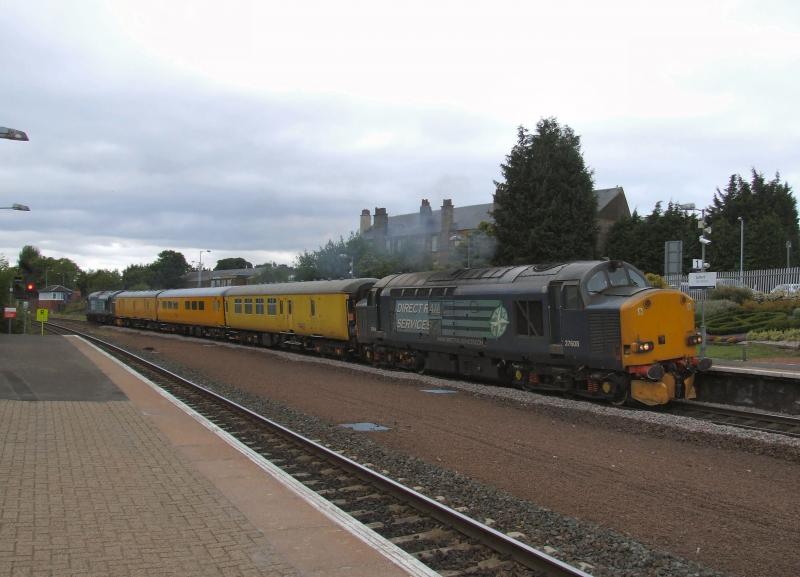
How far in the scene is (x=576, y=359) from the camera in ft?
42.2

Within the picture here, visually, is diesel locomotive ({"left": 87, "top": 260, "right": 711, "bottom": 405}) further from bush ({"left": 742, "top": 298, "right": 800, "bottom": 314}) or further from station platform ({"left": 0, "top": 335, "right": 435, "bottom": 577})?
bush ({"left": 742, "top": 298, "right": 800, "bottom": 314})

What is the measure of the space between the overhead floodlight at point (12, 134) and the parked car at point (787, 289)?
31469 millimetres

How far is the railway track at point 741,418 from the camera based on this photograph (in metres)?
10.5

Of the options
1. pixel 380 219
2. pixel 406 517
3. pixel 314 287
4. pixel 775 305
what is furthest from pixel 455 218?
pixel 406 517

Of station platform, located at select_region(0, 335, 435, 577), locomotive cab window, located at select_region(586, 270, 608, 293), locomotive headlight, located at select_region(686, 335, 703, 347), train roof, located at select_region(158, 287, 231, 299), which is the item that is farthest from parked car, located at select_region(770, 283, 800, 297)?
station platform, located at select_region(0, 335, 435, 577)

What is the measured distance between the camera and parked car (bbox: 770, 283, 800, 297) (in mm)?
30922

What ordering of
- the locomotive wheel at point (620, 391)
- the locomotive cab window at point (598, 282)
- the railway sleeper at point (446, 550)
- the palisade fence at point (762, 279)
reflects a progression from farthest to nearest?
the palisade fence at point (762, 279)
the locomotive cab window at point (598, 282)
the locomotive wheel at point (620, 391)
the railway sleeper at point (446, 550)

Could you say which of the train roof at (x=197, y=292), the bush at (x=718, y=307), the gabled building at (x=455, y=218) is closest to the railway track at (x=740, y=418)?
the bush at (x=718, y=307)

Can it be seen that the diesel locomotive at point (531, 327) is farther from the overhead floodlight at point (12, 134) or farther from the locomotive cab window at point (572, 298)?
the overhead floodlight at point (12, 134)

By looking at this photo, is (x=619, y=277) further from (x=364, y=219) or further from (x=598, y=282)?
(x=364, y=219)

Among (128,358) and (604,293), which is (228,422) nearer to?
(604,293)

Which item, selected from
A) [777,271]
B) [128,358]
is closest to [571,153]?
[777,271]

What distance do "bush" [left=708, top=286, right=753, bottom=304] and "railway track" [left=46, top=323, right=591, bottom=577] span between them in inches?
1146

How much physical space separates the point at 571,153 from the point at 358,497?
46012mm
